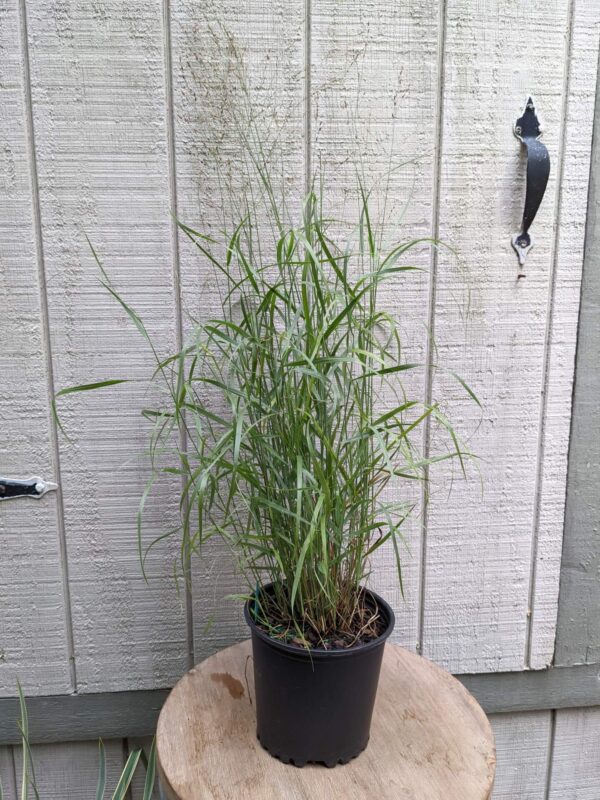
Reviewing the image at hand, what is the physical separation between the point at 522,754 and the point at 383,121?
119 cm

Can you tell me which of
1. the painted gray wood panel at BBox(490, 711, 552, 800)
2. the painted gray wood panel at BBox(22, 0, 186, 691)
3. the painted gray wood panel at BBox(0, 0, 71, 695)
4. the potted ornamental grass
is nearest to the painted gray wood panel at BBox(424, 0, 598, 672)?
the painted gray wood panel at BBox(490, 711, 552, 800)

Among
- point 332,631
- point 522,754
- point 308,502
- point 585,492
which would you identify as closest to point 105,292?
point 308,502

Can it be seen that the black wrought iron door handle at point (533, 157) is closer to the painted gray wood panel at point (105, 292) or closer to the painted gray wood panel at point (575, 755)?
the painted gray wood panel at point (105, 292)

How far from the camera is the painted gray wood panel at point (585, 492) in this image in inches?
45.2

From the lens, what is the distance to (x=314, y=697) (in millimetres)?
858

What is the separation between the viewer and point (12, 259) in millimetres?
1049

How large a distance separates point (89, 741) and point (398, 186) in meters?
1.10

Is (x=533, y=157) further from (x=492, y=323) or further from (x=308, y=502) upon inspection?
(x=308, y=502)

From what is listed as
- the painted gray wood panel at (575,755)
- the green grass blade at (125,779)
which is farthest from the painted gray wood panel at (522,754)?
the green grass blade at (125,779)

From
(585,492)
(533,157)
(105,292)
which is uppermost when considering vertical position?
(533,157)

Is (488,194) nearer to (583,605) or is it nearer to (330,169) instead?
(330,169)

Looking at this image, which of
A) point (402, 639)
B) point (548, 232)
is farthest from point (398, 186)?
point (402, 639)

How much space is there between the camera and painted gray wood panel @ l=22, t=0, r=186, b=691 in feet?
3.32

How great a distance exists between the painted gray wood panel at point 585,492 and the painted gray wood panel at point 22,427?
2.91ft
